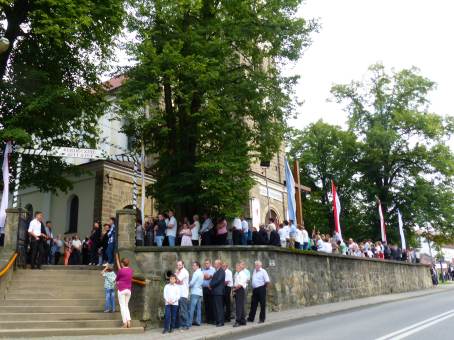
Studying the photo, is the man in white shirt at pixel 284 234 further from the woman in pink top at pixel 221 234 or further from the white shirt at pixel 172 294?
the white shirt at pixel 172 294

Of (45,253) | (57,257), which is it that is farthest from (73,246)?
(45,253)

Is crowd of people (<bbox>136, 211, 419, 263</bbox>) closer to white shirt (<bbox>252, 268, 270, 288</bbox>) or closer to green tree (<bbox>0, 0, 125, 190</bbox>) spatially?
white shirt (<bbox>252, 268, 270, 288</bbox>)

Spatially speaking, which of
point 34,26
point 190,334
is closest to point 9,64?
point 34,26

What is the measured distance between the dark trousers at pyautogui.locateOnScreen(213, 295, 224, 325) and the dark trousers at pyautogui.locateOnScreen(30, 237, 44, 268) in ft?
20.6

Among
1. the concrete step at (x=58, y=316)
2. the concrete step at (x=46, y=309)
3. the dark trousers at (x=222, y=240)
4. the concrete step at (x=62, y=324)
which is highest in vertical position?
the dark trousers at (x=222, y=240)

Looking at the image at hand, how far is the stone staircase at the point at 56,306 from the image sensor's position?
38.6 ft

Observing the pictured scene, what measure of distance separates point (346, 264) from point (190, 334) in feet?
43.2

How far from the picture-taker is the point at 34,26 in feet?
61.9

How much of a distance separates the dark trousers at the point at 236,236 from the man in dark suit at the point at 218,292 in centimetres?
338

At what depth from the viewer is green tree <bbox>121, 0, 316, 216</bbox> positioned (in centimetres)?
1736

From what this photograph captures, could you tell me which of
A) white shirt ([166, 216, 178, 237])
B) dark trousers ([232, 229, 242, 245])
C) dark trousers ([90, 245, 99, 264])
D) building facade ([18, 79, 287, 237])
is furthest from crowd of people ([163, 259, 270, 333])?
building facade ([18, 79, 287, 237])

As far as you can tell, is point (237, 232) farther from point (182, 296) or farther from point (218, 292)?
point (182, 296)

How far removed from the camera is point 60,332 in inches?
457

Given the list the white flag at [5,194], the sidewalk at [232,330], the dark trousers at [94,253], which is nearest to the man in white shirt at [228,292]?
the sidewalk at [232,330]
